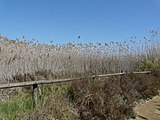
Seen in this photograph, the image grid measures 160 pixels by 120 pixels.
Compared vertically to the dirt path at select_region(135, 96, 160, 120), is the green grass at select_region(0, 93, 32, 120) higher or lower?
higher

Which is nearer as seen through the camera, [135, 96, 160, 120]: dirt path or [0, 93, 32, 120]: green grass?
[0, 93, 32, 120]: green grass

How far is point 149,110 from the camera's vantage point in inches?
334

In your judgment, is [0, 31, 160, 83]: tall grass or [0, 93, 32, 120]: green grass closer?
[0, 93, 32, 120]: green grass

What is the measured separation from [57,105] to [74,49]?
7.31m

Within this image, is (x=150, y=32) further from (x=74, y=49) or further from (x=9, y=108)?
(x=9, y=108)

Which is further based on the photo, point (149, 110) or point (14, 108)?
point (149, 110)

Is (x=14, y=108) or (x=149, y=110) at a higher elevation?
(x=14, y=108)

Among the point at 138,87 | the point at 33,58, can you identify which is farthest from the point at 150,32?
the point at 33,58

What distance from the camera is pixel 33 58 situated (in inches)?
404

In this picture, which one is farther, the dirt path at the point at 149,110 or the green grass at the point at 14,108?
the dirt path at the point at 149,110

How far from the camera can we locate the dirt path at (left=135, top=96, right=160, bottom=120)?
7583 millimetres

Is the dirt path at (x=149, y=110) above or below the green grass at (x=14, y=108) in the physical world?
below

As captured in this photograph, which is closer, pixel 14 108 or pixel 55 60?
pixel 14 108

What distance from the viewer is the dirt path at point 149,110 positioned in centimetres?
758
